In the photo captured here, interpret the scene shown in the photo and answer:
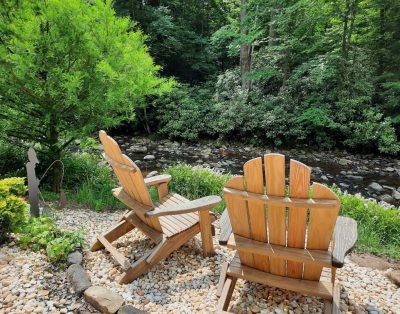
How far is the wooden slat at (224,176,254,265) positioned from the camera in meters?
1.91

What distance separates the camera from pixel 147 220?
8.37 feet

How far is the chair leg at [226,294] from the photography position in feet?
6.48

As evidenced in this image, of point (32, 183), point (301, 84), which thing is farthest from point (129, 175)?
point (301, 84)

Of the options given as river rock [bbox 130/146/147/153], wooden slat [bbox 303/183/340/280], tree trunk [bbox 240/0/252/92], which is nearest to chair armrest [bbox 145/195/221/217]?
wooden slat [bbox 303/183/340/280]

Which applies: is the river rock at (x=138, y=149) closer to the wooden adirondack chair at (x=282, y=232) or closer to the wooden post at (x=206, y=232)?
the wooden post at (x=206, y=232)

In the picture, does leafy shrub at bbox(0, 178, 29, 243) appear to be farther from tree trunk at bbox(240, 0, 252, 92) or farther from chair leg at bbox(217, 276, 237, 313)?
tree trunk at bbox(240, 0, 252, 92)

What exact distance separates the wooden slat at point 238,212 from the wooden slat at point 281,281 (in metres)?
0.08

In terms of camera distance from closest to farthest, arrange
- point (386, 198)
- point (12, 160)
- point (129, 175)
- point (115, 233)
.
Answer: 1. point (129, 175)
2. point (115, 233)
3. point (12, 160)
4. point (386, 198)

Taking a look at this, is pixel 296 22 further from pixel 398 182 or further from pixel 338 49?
pixel 398 182

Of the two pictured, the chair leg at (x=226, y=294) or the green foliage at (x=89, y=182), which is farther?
the green foliage at (x=89, y=182)

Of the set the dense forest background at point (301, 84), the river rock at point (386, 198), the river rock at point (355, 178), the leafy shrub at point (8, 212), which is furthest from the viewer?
the dense forest background at point (301, 84)

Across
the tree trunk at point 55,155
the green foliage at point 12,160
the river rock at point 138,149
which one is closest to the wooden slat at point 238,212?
the tree trunk at point 55,155

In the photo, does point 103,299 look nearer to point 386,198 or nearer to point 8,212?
point 8,212

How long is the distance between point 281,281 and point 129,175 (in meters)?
1.37
